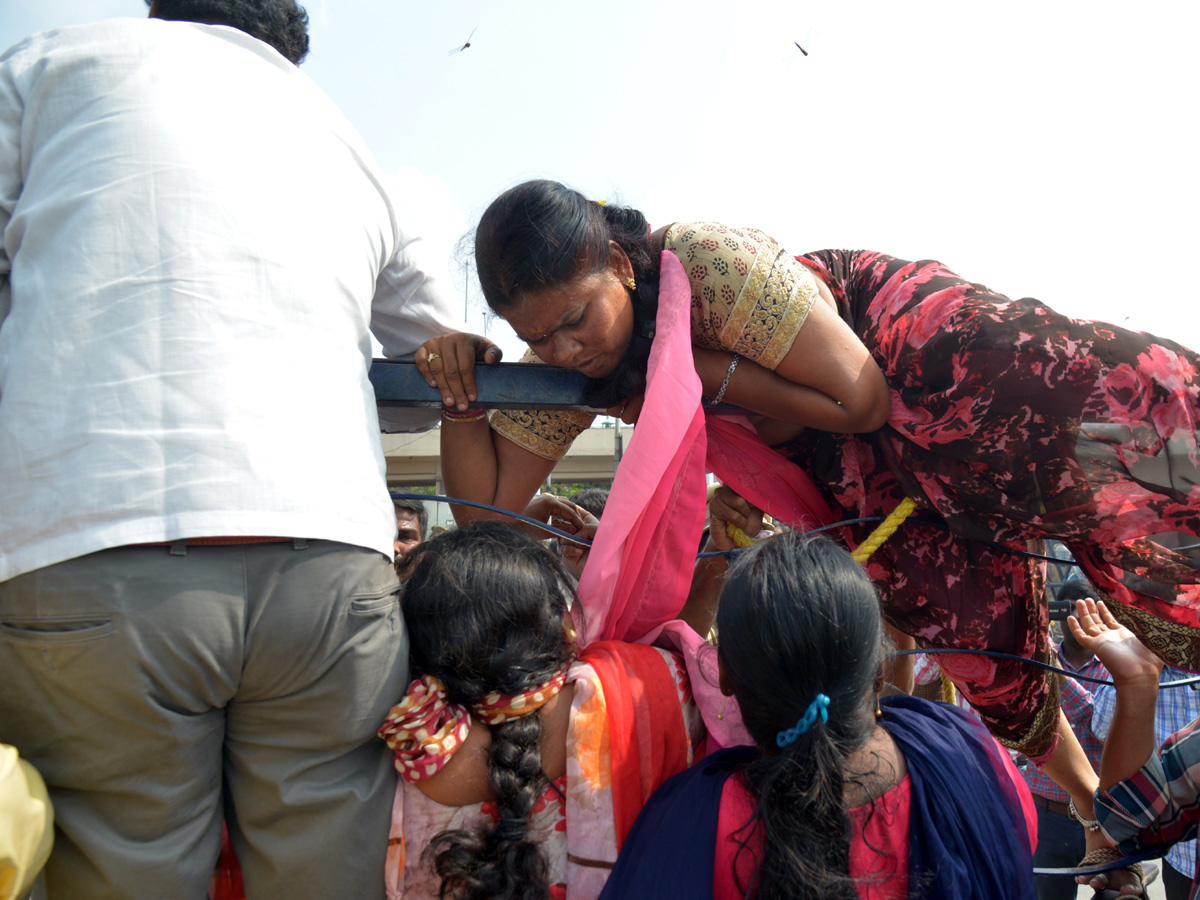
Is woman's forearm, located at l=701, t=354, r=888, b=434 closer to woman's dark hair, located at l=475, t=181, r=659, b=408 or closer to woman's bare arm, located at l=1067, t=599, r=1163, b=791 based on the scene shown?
woman's dark hair, located at l=475, t=181, r=659, b=408

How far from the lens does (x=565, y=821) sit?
145 centimetres

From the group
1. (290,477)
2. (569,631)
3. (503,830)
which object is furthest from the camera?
(569,631)

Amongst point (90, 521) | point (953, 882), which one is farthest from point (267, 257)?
point (953, 882)

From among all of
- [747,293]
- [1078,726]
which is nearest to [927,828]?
[747,293]

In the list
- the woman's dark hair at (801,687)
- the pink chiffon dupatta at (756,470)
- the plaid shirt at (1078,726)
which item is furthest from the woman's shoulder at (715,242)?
the plaid shirt at (1078,726)

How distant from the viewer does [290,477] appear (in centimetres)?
121

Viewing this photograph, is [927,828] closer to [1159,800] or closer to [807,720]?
[807,720]

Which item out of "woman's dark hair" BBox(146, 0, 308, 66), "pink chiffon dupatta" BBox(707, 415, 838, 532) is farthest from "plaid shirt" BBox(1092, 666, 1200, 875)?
"woman's dark hair" BBox(146, 0, 308, 66)

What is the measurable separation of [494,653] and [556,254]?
92cm

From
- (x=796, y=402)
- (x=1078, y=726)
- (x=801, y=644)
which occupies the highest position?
(x=796, y=402)

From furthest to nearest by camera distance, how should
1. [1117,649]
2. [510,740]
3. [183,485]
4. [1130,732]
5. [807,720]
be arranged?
[1117,649] → [1130,732] → [510,740] → [807,720] → [183,485]

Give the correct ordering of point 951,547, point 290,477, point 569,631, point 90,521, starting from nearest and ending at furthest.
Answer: point 90,521 → point 290,477 → point 569,631 → point 951,547

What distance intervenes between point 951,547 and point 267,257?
1.83m

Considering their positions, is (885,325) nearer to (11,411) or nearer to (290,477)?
(290,477)
